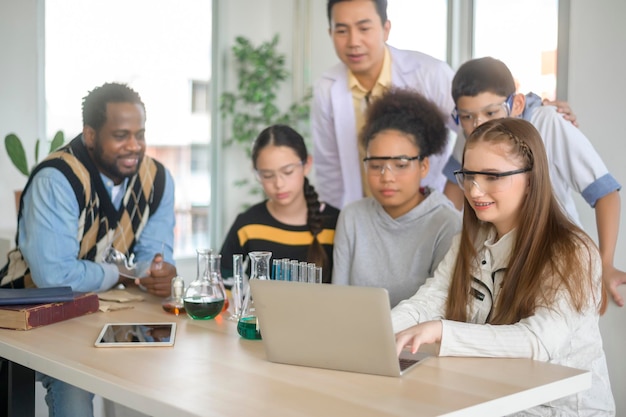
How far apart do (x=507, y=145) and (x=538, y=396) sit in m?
0.67

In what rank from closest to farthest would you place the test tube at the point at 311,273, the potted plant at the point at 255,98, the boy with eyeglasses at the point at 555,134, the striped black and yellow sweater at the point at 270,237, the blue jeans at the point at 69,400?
1. the test tube at the point at 311,273
2. the blue jeans at the point at 69,400
3. the boy with eyeglasses at the point at 555,134
4. the striped black and yellow sweater at the point at 270,237
5. the potted plant at the point at 255,98

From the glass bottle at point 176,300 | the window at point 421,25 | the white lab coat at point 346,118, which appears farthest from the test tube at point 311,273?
the window at point 421,25

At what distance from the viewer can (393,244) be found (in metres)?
2.52

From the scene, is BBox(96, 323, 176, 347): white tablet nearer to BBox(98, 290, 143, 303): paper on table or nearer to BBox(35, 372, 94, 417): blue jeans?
BBox(98, 290, 143, 303): paper on table

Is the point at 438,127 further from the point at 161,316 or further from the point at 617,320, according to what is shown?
the point at 161,316

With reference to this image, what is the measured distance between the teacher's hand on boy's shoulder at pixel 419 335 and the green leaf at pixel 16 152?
347 cm

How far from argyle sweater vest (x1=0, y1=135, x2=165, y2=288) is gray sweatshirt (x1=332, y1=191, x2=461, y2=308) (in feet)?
2.45

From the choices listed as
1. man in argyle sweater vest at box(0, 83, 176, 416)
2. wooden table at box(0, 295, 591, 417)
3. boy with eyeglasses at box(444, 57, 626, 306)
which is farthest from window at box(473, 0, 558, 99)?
wooden table at box(0, 295, 591, 417)

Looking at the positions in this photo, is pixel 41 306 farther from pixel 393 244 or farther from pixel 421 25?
pixel 421 25

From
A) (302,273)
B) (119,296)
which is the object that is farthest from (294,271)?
(119,296)

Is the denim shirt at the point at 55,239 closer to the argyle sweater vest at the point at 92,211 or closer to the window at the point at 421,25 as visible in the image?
the argyle sweater vest at the point at 92,211

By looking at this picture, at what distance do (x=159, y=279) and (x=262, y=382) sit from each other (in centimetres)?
103

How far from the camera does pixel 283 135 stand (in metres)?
2.77

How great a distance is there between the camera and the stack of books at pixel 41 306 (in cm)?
204
